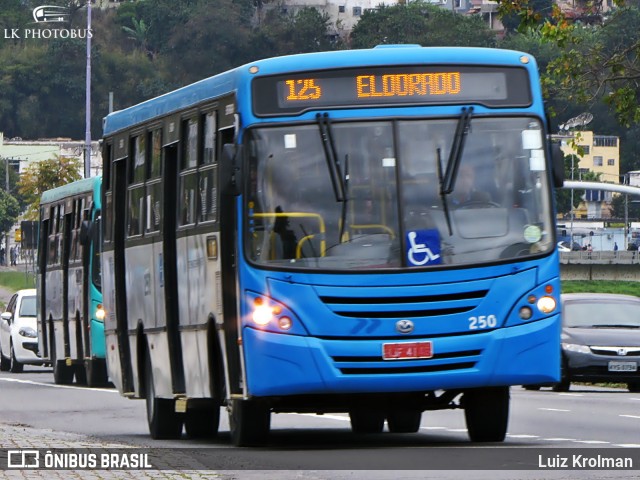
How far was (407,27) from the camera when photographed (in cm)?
18938

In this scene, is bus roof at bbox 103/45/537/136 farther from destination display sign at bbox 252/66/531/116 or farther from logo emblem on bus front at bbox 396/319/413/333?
logo emblem on bus front at bbox 396/319/413/333

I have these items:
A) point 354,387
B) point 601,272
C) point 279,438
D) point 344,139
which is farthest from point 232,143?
point 601,272

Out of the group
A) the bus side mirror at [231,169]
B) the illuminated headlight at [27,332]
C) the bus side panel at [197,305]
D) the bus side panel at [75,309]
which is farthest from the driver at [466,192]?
the illuminated headlight at [27,332]

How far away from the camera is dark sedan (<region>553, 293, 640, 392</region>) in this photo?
27641 mm

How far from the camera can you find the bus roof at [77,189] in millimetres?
29891

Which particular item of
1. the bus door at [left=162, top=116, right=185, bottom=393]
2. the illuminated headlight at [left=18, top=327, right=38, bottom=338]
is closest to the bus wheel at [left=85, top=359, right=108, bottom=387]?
the illuminated headlight at [left=18, top=327, right=38, bottom=338]

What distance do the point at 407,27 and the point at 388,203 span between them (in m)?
176

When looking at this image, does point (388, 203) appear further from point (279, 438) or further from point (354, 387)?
point (279, 438)

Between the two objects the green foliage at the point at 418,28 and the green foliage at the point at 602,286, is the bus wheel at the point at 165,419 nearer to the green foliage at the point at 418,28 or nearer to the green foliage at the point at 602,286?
→ the green foliage at the point at 602,286

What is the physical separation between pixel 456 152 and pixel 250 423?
254cm

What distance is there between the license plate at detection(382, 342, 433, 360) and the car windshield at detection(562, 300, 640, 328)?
14532mm

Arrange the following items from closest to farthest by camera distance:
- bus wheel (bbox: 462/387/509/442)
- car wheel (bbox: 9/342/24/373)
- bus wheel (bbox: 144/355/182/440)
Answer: bus wheel (bbox: 462/387/509/442)
bus wheel (bbox: 144/355/182/440)
car wheel (bbox: 9/342/24/373)

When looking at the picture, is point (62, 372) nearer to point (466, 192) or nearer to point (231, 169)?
point (231, 169)

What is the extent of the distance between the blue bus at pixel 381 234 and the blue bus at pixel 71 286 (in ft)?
43.6
